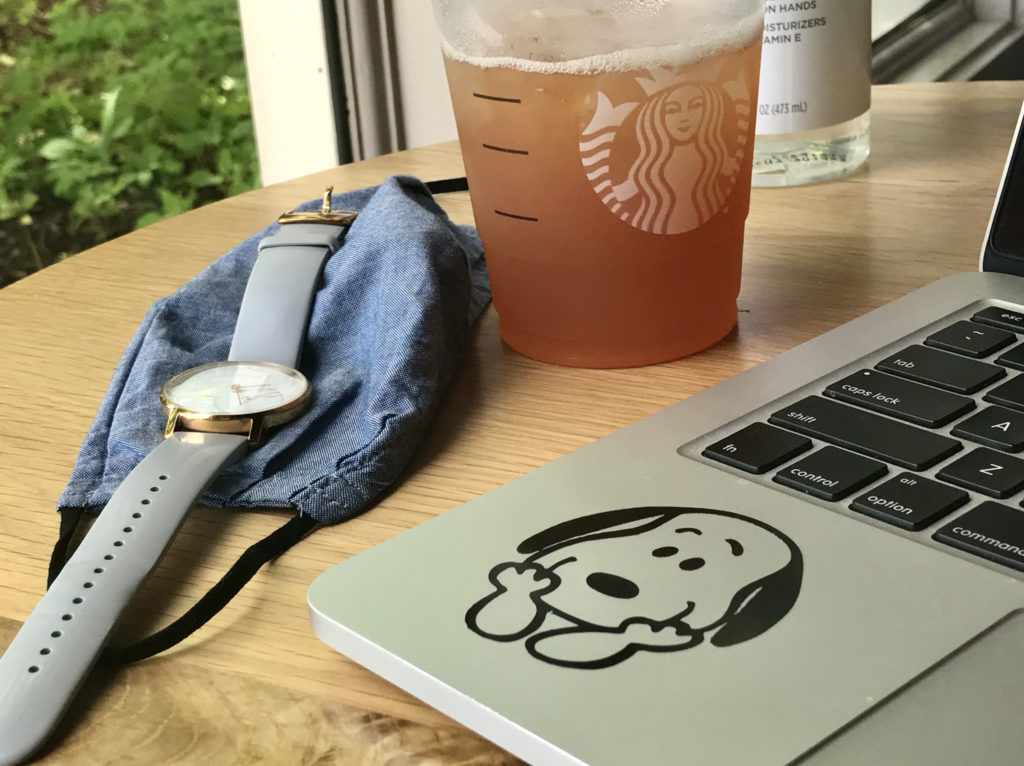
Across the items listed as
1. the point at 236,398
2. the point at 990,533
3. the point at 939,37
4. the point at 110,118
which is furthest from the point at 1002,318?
the point at 110,118

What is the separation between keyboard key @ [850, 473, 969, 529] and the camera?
0.27m

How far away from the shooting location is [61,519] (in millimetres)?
337

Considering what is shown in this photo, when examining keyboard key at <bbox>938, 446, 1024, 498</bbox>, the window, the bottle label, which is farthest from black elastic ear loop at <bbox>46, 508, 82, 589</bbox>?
the window

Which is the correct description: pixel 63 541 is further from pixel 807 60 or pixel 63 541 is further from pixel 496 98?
pixel 807 60

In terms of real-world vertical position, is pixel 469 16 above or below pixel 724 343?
above

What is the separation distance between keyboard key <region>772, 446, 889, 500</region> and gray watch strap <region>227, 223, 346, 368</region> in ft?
0.63

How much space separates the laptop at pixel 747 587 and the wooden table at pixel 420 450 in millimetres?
20

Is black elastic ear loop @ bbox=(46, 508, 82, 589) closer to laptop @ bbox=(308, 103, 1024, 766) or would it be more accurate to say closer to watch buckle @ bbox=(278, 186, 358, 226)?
laptop @ bbox=(308, 103, 1024, 766)

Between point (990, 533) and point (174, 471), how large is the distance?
22cm

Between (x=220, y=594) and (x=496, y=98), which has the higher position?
(x=496, y=98)

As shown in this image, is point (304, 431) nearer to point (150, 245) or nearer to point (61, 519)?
point (61, 519)

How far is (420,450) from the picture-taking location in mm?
373

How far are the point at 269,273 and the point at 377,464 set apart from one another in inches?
5.4

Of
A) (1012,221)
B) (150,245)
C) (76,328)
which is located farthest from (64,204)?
(1012,221)
